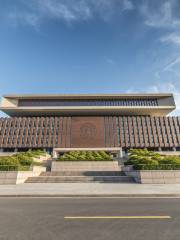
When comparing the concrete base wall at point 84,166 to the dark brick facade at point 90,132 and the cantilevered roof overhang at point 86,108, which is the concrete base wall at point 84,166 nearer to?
the dark brick facade at point 90,132

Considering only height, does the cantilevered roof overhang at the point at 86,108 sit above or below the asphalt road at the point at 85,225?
above

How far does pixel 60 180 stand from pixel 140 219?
1410 cm

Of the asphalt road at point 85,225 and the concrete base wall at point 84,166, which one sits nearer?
the asphalt road at point 85,225

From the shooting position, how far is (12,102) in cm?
6350

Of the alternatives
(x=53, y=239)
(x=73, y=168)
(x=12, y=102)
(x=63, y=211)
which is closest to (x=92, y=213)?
(x=63, y=211)

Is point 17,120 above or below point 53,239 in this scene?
above

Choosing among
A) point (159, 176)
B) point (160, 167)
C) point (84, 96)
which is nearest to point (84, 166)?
point (160, 167)

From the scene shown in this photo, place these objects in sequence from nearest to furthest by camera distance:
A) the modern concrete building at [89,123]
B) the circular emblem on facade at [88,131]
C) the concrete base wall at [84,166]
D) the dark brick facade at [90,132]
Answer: the concrete base wall at [84,166] < the dark brick facade at [90,132] < the modern concrete building at [89,123] < the circular emblem on facade at [88,131]

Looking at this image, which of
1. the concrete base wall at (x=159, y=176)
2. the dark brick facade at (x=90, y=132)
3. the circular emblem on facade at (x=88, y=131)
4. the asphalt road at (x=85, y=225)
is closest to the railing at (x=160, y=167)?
the concrete base wall at (x=159, y=176)

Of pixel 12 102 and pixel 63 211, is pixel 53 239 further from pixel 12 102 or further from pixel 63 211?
pixel 12 102

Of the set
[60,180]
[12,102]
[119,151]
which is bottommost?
[60,180]

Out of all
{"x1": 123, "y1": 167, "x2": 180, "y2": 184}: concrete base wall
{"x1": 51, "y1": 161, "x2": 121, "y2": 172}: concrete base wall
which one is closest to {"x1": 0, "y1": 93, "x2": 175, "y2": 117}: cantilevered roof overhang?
{"x1": 51, "y1": 161, "x2": 121, "y2": 172}: concrete base wall

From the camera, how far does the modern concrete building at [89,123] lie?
54.9 m

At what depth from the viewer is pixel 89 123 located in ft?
190
